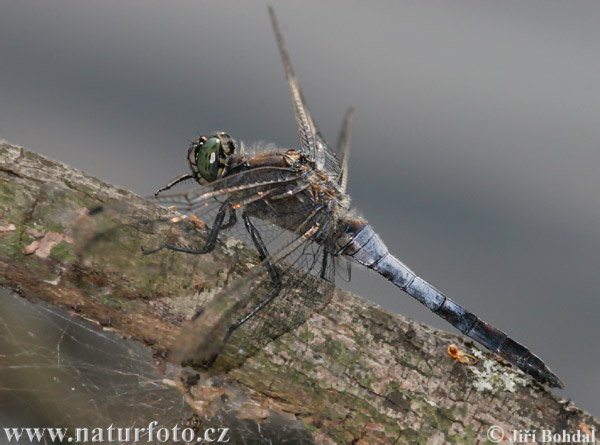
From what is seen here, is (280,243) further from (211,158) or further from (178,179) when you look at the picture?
(178,179)

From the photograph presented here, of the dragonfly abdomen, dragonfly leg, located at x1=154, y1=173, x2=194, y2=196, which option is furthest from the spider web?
the dragonfly abdomen

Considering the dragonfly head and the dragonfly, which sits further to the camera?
the dragonfly head

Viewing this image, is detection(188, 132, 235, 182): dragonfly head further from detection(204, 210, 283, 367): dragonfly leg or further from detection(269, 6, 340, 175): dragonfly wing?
detection(269, 6, 340, 175): dragonfly wing

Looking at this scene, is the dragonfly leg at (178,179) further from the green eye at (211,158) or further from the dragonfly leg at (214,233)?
the dragonfly leg at (214,233)

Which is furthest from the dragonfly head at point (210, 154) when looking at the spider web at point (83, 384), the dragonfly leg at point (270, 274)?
the spider web at point (83, 384)

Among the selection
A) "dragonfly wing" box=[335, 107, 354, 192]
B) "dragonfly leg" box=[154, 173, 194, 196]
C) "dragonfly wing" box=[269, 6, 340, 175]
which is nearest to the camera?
"dragonfly leg" box=[154, 173, 194, 196]

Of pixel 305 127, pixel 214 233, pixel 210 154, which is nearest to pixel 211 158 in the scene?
pixel 210 154
